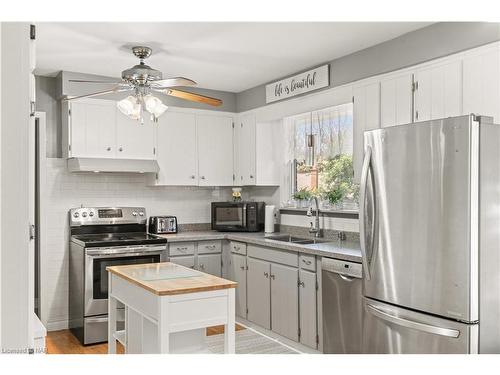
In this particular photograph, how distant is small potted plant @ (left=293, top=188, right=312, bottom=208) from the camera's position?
480 centimetres

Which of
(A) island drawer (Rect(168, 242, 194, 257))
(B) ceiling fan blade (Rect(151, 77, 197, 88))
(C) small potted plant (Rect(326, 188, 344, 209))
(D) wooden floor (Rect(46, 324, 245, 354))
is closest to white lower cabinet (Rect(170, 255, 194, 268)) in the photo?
(A) island drawer (Rect(168, 242, 194, 257))

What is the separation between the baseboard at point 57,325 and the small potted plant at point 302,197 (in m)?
2.60

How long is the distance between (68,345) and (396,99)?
347cm

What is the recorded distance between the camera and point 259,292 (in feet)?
15.0

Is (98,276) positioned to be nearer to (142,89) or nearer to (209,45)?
(142,89)

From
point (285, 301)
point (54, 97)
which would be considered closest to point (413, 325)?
point (285, 301)

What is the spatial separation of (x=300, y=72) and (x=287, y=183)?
1.22m

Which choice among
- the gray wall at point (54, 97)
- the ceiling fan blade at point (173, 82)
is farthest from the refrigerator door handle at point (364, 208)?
the gray wall at point (54, 97)

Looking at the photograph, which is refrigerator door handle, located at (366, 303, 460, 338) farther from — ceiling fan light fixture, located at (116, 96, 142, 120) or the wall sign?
the wall sign

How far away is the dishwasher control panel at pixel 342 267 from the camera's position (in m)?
3.32

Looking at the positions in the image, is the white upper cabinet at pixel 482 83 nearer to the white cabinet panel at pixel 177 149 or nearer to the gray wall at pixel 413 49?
the gray wall at pixel 413 49

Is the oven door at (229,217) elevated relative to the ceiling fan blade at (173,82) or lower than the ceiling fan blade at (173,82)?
lower
